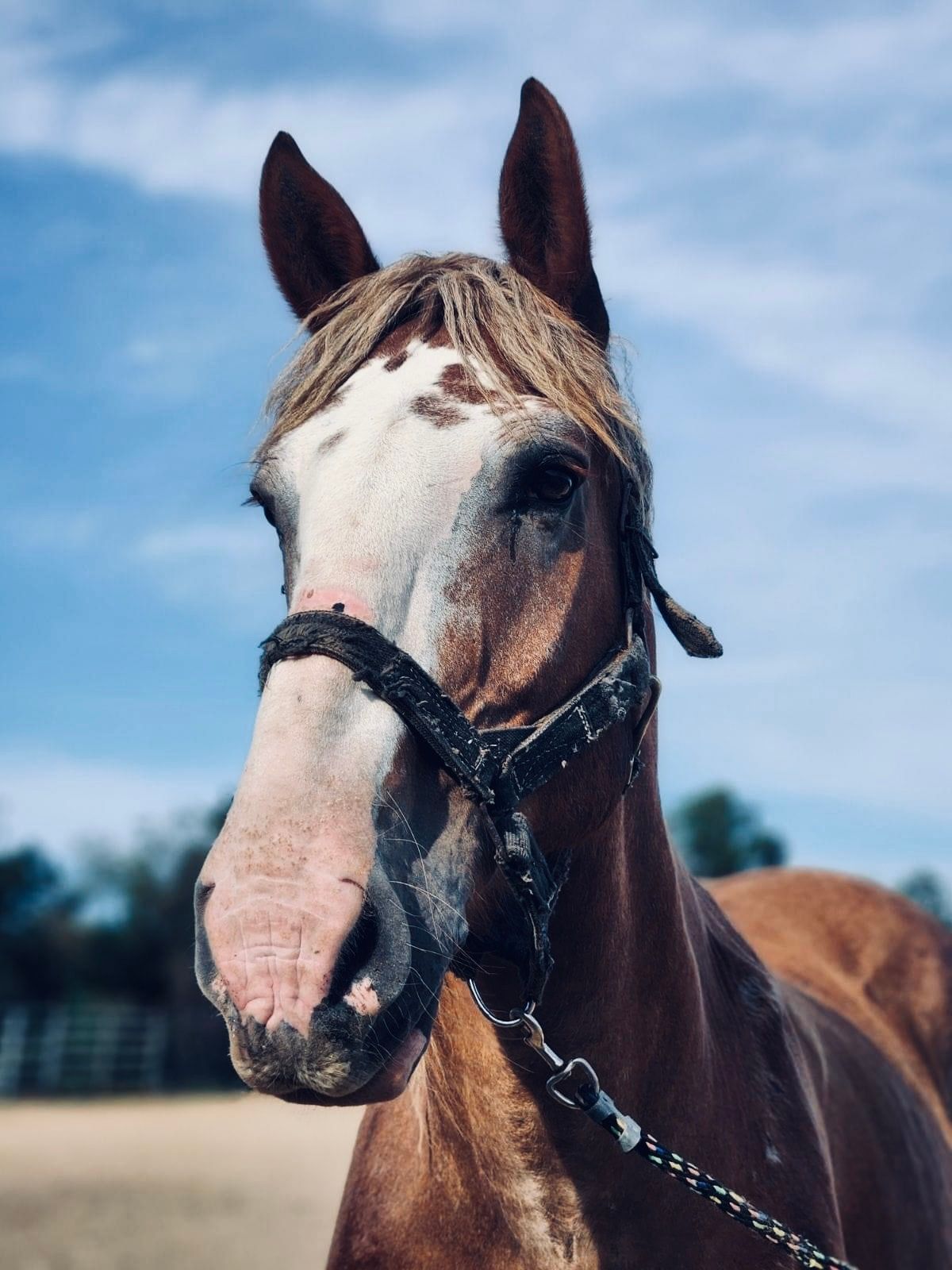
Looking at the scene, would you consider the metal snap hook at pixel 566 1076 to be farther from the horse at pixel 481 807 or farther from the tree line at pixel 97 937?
the tree line at pixel 97 937

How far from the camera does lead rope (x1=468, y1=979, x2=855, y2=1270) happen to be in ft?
7.71

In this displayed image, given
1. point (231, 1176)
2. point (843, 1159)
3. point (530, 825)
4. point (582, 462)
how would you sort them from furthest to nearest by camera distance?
1. point (231, 1176)
2. point (843, 1159)
3. point (582, 462)
4. point (530, 825)

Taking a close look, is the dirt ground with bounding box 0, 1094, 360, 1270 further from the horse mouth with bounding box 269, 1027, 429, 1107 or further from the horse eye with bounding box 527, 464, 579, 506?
the horse eye with bounding box 527, 464, 579, 506

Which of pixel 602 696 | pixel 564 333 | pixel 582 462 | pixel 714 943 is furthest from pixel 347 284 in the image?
pixel 714 943

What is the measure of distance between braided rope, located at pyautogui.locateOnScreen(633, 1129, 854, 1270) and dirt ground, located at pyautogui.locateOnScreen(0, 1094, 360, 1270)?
688 mm

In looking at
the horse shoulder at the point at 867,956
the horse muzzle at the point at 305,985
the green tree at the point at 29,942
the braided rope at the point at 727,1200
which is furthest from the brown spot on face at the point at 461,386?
the green tree at the point at 29,942

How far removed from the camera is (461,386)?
2.45 meters

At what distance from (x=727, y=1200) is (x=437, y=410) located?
1.68 m

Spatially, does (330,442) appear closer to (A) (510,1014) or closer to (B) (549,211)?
(B) (549,211)

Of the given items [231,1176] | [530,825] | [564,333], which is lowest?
[231,1176]

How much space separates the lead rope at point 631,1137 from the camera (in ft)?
7.71

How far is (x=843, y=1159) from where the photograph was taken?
3.40m

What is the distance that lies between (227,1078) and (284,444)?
3066cm

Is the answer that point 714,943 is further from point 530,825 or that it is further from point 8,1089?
point 8,1089
